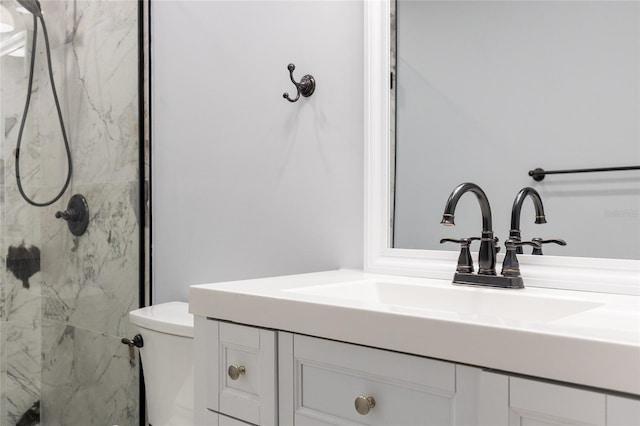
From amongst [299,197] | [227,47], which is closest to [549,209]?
[299,197]

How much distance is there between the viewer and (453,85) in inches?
54.1

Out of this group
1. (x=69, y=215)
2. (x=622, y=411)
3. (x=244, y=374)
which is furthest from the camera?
(x=69, y=215)

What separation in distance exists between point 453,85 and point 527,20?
21 centimetres

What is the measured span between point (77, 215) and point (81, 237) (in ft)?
0.25

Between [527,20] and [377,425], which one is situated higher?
[527,20]

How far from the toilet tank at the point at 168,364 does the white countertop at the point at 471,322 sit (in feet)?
1.53

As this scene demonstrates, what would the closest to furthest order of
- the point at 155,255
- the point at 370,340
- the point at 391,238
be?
the point at 370,340, the point at 391,238, the point at 155,255

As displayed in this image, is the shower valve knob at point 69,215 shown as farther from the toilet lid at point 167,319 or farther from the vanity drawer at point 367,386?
the vanity drawer at point 367,386

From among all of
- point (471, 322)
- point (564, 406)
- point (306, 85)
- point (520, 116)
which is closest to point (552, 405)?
point (564, 406)

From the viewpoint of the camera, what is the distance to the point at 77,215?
77.1 inches

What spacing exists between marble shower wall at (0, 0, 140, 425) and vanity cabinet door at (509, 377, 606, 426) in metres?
1.58

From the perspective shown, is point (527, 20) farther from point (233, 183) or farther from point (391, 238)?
point (233, 183)

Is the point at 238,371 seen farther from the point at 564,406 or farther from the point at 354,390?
the point at 564,406

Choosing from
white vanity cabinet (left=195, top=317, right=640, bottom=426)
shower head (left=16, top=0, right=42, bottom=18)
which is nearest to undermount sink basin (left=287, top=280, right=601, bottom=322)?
white vanity cabinet (left=195, top=317, right=640, bottom=426)
